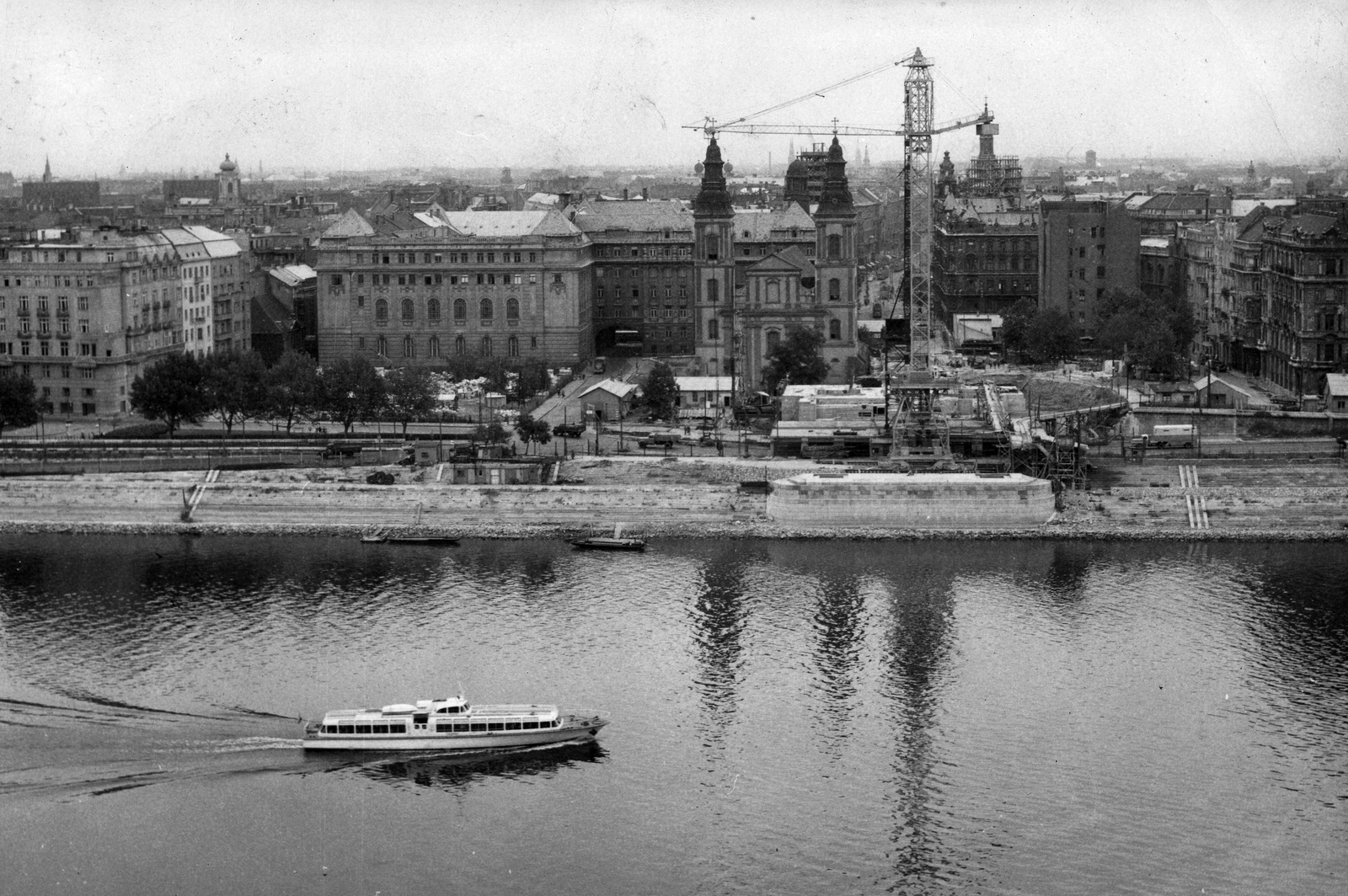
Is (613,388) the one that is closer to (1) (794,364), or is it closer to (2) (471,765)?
(1) (794,364)

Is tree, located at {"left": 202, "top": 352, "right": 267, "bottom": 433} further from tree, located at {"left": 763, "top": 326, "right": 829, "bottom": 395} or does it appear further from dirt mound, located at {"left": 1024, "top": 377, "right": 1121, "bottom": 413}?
dirt mound, located at {"left": 1024, "top": 377, "right": 1121, "bottom": 413}

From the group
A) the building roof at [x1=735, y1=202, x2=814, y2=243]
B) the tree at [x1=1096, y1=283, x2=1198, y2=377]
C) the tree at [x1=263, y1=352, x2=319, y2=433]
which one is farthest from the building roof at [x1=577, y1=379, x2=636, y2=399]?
the tree at [x1=1096, y1=283, x2=1198, y2=377]

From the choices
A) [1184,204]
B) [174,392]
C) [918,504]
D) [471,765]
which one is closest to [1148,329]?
[918,504]

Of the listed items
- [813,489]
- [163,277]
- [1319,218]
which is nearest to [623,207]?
[163,277]

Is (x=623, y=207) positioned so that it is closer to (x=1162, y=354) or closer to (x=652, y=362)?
(x=652, y=362)

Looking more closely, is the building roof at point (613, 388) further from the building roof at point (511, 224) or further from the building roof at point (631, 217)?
the building roof at point (631, 217)

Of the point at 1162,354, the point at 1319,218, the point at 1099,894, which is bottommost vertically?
the point at 1099,894
